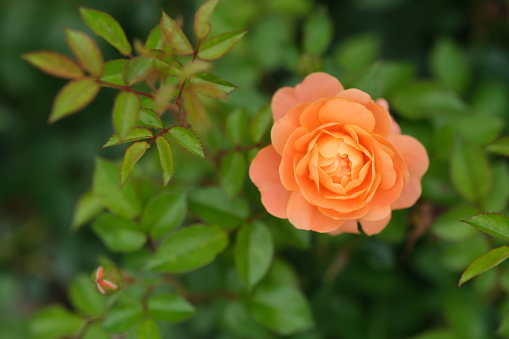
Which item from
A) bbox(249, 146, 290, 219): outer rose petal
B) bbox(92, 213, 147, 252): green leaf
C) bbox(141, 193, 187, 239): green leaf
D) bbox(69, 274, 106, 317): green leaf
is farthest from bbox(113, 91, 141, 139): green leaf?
bbox(69, 274, 106, 317): green leaf

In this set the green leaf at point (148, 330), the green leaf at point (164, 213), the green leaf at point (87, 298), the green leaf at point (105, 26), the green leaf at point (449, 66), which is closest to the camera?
the green leaf at point (105, 26)

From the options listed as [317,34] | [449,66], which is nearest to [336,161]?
[317,34]

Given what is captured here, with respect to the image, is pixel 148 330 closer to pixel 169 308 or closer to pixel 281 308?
pixel 169 308

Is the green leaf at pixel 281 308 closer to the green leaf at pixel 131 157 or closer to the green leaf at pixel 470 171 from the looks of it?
the green leaf at pixel 470 171

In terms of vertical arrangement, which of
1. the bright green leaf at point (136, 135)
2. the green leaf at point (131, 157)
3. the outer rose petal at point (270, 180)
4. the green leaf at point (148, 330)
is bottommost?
the green leaf at point (148, 330)

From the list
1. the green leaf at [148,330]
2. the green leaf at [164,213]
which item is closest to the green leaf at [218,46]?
the green leaf at [164,213]

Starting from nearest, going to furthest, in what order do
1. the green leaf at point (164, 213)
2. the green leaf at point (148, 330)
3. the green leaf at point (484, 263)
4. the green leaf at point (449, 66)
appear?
the green leaf at point (484, 263)
the green leaf at point (148, 330)
the green leaf at point (164, 213)
the green leaf at point (449, 66)

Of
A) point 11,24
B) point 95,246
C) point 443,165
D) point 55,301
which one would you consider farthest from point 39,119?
point 443,165
